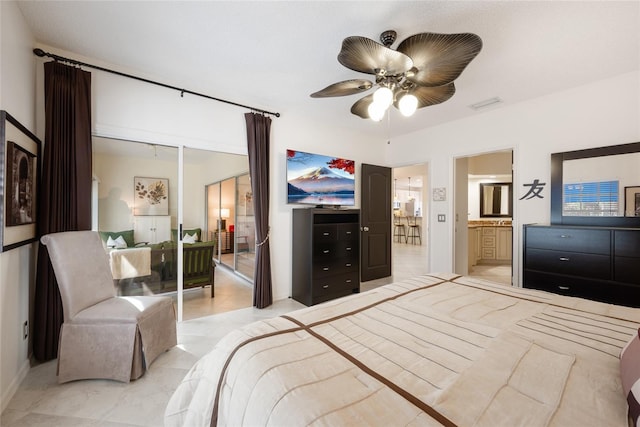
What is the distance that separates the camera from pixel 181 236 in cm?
302

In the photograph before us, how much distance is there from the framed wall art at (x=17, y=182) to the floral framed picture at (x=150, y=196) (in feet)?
2.49

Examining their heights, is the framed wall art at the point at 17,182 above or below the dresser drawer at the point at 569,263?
above

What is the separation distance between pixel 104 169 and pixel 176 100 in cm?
104

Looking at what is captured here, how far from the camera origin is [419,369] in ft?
2.96

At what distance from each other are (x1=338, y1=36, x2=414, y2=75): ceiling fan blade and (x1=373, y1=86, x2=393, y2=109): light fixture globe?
125mm

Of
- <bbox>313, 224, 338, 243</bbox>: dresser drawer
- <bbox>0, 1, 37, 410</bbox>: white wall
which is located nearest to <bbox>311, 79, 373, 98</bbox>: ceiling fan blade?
<bbox>313, 224, 338, 243</bbox>: dresser drawer

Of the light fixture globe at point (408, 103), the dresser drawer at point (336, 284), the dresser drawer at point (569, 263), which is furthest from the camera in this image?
the dresser drawer at point (336, 284)

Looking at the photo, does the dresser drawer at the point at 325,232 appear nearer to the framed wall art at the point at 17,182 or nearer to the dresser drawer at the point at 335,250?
the dresser drawer at the point at 335,250

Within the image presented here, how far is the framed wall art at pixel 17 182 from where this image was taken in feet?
5.13

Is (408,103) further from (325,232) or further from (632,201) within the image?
(632,201)

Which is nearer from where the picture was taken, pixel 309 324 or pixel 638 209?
pixel 309 324

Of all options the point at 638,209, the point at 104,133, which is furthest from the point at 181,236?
the point at 638,209

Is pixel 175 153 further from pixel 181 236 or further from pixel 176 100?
pixel 181 236

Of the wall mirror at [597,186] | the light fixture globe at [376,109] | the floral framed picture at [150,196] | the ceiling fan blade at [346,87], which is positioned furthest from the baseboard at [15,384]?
the wall mirror at [597,186]
